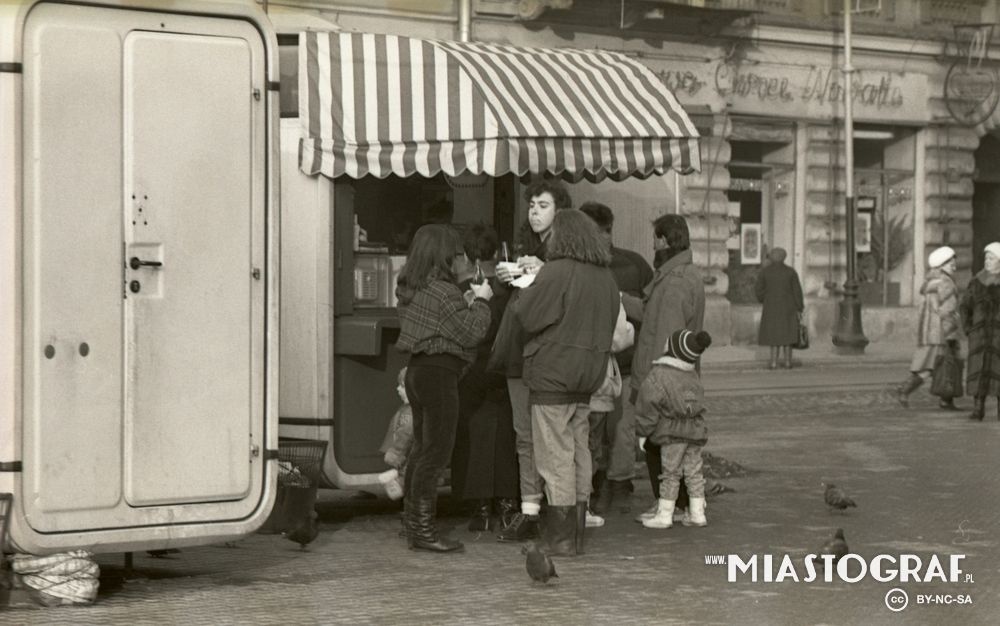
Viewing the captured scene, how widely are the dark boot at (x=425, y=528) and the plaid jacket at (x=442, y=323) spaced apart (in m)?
0.80

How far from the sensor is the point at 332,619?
7703mm

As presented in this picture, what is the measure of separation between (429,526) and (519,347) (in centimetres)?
107

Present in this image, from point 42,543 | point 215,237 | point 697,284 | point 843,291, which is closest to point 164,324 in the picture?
point 215,237

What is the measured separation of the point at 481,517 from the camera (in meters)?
10.4

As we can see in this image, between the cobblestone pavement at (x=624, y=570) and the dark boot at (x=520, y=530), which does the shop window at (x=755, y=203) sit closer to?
the cobblestone pavement at (x=624, y=570)

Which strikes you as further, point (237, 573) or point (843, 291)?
point (843, 291)

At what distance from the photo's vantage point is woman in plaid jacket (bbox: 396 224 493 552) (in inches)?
372

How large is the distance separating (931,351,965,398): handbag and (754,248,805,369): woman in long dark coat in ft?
22.9

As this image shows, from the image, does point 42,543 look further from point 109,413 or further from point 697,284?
point 697,284

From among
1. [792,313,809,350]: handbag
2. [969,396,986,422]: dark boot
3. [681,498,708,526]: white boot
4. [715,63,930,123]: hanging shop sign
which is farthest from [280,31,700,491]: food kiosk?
[715,63,930,123]: hanging shop sign

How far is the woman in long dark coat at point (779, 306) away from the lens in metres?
25.6

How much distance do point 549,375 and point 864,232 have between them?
2324cm

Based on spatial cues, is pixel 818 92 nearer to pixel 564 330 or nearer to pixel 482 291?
pixel 482 291

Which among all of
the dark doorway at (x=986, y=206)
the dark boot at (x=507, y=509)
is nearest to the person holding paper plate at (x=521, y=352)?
the dark boot at (x=507, y=509)
